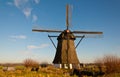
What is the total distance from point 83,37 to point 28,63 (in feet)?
40.5

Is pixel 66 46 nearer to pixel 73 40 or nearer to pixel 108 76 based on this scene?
pixel 73 40

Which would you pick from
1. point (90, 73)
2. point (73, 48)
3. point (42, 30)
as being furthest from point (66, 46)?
point (90, 73)

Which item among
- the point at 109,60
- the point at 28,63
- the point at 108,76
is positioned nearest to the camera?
the point at 108,76

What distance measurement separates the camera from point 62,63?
A: 28.3 meters

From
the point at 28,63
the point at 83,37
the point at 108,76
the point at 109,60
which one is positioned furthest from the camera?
the point at 28,63

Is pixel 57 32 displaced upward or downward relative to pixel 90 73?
upward

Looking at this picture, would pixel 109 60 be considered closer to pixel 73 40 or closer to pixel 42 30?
pixel 73 40

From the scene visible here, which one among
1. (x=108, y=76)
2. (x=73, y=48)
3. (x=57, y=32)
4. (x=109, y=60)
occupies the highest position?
(x=57, y=32)

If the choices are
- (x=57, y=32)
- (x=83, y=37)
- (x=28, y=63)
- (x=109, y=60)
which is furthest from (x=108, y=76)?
(x=28, y=63)

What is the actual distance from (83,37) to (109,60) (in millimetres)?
6470

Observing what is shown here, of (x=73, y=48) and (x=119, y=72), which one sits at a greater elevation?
(x=73, y=48)

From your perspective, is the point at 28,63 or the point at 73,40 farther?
the point at 28,63

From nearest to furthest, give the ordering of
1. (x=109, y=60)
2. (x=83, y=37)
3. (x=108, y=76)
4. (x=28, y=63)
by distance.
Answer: (x=108, y=76) < (x=109, y=60) < (x=83, y=37) < (x=28, y=63)

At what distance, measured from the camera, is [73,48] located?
2894 centimetres
